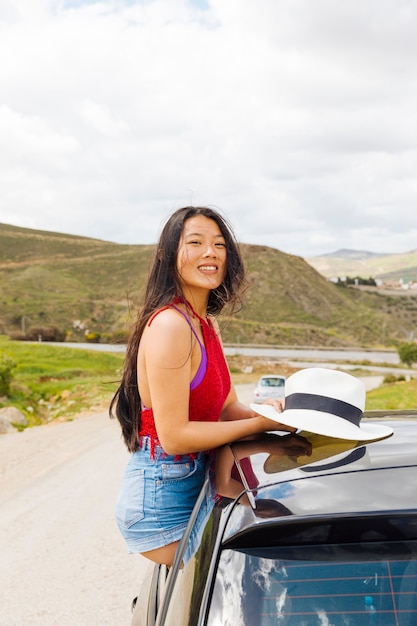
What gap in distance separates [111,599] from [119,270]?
331 ft

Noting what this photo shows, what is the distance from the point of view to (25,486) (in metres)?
9.85

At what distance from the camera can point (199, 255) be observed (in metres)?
2.78

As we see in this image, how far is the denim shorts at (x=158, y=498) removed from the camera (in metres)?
2.50

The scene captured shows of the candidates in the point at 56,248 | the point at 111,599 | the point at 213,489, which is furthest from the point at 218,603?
the point at 56,248

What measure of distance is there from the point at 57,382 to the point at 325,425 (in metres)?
27.9

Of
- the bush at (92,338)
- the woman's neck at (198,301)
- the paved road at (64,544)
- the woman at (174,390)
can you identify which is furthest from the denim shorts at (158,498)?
the bush at (92,338)

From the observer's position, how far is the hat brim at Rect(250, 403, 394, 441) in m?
2.33

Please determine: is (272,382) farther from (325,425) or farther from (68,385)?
(325,425)

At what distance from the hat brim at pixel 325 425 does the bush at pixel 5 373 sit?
854 inches

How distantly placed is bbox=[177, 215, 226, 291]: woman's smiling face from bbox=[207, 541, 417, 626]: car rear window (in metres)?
1.32

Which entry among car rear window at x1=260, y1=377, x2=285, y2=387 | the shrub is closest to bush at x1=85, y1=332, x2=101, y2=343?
the shrub

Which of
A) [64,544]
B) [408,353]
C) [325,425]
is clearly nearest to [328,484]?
[325,425]

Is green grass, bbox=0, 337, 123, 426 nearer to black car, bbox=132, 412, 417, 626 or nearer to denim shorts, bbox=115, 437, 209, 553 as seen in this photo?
denim shorts, bbox=115, 437, 209, 553

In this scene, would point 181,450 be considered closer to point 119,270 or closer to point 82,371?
point 82,371
